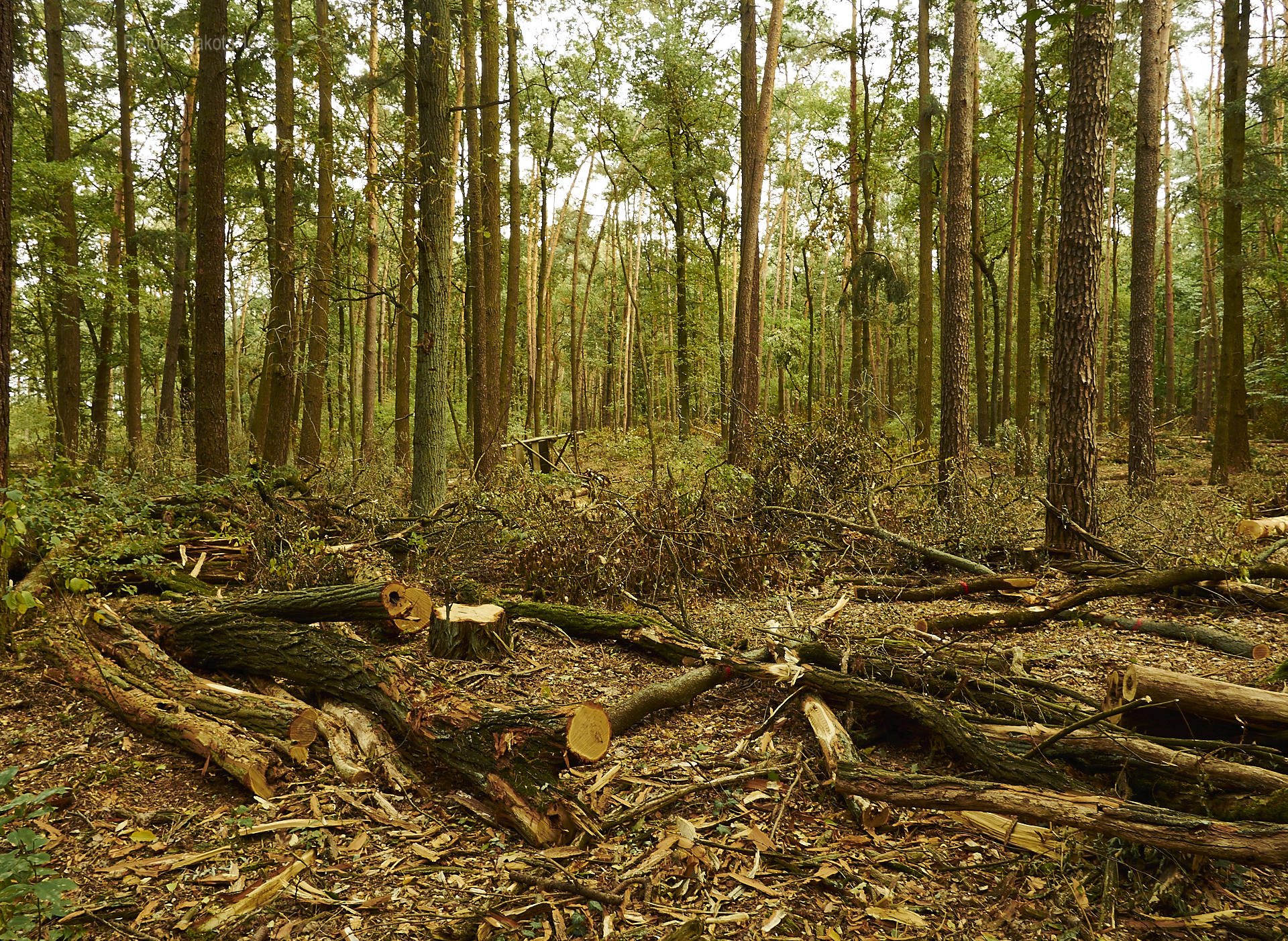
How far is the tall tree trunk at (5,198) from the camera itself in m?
4.03

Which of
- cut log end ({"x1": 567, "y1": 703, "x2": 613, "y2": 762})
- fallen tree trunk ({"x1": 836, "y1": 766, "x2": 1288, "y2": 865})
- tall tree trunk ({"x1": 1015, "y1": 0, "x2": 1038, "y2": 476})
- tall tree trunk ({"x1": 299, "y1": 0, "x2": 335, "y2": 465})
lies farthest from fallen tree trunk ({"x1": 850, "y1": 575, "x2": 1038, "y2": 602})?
tall tree trunk ({"x1": 1015, "y1": 0, "x2": 1038, "y2": 476})

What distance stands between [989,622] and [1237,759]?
95.5 inches

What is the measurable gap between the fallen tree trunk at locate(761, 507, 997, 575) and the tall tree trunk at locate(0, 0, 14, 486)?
616 centimetres

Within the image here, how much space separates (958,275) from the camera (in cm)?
1014

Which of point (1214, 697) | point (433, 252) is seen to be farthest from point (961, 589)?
point (433, 252)

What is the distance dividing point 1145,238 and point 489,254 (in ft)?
37.1

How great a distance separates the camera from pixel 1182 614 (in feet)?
19.0

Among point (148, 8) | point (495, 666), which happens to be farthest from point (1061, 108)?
point (148, 8)

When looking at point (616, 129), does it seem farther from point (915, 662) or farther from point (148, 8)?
point (915, 662)

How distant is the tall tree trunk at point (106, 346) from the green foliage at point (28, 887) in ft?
39.3

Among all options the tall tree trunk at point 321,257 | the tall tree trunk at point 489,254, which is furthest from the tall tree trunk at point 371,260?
the tall tree trunk at point 489,254

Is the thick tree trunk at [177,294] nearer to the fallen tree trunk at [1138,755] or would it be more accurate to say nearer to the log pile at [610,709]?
the log pile at [610,709]

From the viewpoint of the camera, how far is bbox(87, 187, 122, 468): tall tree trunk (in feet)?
43.5

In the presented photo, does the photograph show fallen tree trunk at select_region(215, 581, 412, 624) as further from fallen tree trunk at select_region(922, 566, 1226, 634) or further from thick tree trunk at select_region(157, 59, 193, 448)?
thick tree trunk at select_region(157, 59, 193, 448)
